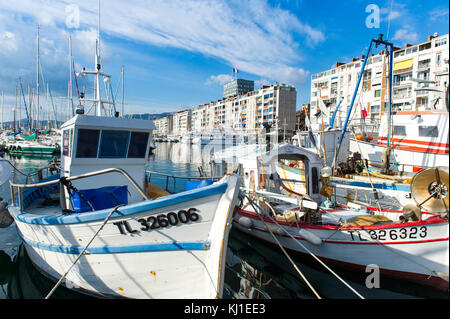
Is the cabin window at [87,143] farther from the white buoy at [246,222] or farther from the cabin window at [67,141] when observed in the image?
the white buoy at [246,222]

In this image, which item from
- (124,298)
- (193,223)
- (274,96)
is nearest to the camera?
(193,223)

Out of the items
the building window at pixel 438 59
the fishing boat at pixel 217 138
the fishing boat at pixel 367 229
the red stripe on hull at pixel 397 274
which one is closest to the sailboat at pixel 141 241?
the fishing boat at pixel 367 229

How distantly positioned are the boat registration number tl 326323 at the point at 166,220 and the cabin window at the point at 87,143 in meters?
3.08

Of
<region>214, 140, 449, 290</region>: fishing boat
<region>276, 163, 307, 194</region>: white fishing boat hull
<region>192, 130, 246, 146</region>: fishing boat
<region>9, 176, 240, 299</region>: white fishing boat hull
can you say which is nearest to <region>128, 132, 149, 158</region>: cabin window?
<region>9, 176, 240, 299</region>: white fishing boat hull

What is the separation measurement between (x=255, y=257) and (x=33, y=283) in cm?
680

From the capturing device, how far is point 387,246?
23.2ft

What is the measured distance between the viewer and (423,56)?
126ft

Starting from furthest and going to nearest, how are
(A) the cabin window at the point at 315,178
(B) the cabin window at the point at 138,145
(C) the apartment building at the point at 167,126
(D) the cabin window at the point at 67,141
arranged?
(C) the apartment building at the point at 167,126 < (A) the cabin window at the point at 315,178 < (B) the cabin window at the point at 138,145 < (D) the cabin window at the point at 67,141

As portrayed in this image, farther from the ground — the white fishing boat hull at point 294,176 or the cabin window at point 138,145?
the cabin window at point 138,145

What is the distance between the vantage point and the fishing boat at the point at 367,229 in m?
5.25

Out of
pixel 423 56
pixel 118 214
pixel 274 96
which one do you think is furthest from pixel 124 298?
pixel 274 96

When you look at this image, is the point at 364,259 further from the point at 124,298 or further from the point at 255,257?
the point at 124,298

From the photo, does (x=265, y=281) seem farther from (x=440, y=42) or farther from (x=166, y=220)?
(x=440, y=42)

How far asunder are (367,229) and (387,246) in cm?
62
